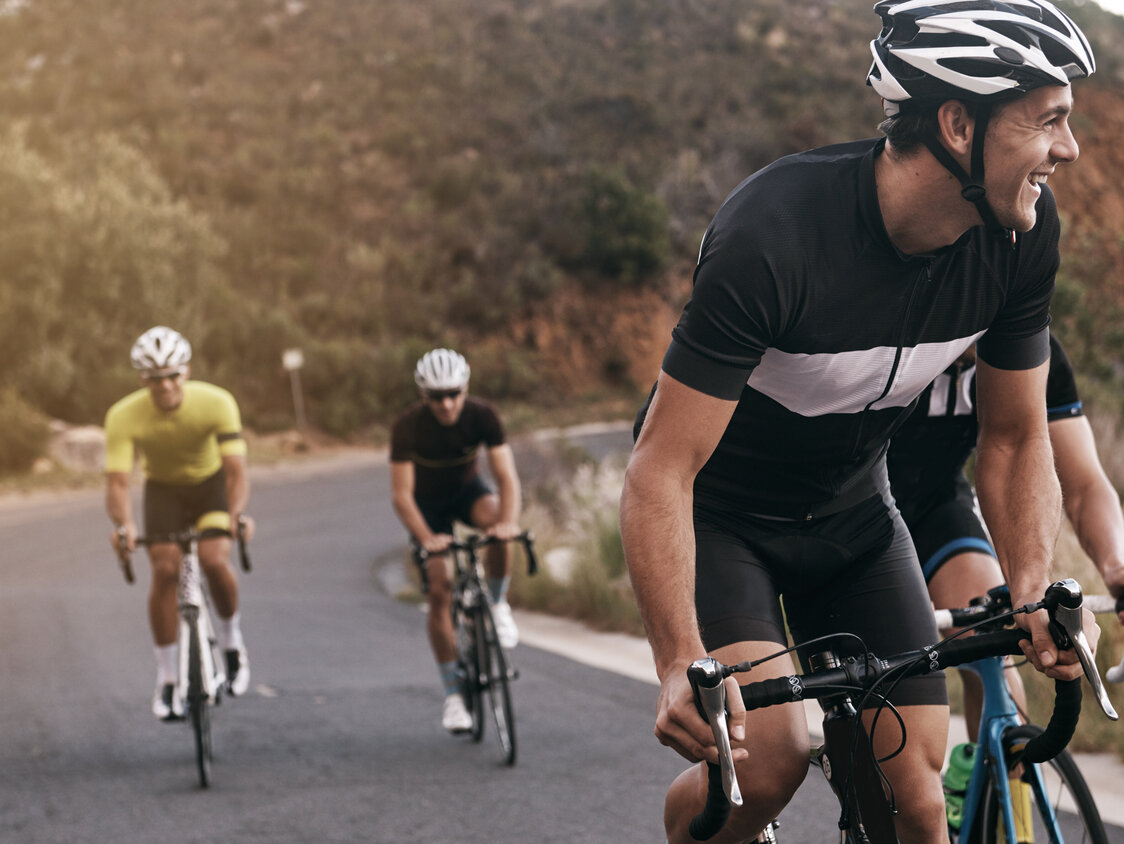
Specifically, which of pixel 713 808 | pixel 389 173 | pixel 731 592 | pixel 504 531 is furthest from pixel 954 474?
pixel 389 173

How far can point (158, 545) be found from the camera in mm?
7238

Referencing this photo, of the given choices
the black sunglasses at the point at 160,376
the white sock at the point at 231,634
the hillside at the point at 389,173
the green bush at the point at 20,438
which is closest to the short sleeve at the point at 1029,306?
the black sunglasses at the point at 160,376

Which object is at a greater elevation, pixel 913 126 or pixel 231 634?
pixel 913 126

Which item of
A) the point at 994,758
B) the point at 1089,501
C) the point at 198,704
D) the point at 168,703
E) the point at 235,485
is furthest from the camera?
the point at 235,485

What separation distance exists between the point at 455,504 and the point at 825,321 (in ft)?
17.9

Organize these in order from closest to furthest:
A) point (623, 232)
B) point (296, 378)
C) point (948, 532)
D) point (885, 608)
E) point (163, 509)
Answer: point (885, 608) → point (948, 532) → point (163, 509) → point (296, 378) → point (623, 232)

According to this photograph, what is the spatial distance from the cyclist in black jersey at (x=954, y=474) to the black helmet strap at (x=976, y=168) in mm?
1526

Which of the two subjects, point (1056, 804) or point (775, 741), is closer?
point (775, 741)

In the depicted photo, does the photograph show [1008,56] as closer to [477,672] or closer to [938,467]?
[938,467]

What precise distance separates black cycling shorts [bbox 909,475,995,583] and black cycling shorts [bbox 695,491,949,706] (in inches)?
43.6

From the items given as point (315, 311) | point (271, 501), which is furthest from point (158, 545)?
point (315, 311)

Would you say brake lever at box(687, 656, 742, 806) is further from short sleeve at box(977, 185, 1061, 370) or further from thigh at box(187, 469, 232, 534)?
thigh at box(187, 469, 232, 534)

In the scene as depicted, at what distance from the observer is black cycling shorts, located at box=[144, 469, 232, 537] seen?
757 centimetres

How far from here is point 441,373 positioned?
23.3 feet
